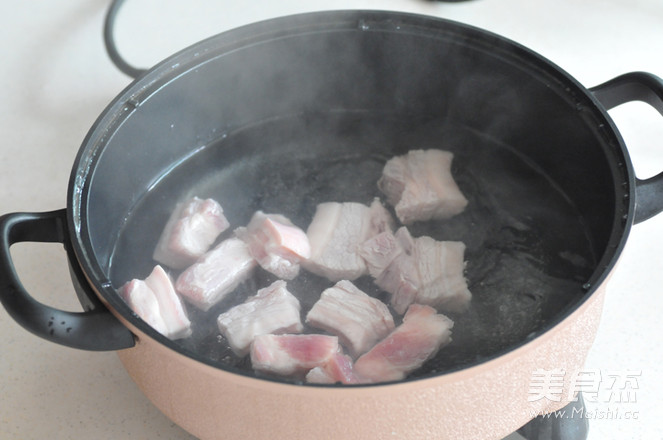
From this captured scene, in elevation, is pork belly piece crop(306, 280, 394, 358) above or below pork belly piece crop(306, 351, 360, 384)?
above

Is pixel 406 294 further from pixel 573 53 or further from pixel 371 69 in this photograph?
pixel 573 53

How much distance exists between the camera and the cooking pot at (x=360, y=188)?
2.95ft

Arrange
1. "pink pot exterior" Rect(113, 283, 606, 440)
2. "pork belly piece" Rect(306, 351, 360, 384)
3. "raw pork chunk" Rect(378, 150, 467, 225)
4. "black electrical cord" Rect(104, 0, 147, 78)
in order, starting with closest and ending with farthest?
"pink pot exterior" Rect(113, 283, 606, 440), "pork belly piece" Rect(306, 351, 360, 384), "raw pork chunk" Rect(378, 150, 467, 225), "black electrical cord" Rect(104, 0, 147, 78)

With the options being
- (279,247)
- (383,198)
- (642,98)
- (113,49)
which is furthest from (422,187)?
(113,49)

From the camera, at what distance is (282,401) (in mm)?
864

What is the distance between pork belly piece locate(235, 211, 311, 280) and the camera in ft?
4.08

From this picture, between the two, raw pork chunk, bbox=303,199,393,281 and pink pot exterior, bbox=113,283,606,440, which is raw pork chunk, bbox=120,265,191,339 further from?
raw pork chunk, bbox=303,199,393,281

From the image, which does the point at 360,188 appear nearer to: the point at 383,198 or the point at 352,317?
the point at 383,198

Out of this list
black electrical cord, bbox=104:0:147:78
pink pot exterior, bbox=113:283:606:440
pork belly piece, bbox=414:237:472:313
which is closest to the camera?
pink pot exterior, bbox=113:283:606:440

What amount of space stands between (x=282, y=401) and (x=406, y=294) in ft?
1.31

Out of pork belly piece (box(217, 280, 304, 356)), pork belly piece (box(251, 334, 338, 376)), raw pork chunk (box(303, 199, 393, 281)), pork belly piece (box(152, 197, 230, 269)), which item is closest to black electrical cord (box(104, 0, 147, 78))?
pork belly piece (box(152, 197, 230, 269))

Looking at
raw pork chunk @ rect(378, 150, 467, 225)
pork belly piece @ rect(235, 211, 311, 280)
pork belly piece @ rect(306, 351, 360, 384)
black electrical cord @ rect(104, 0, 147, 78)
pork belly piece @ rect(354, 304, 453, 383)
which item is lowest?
pork belly piece @ rect(306, 351, 360, 384)

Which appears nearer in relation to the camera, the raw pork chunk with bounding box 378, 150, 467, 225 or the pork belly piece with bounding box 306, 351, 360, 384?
the pork belly piece with bounding box 306, 351, 360, 384

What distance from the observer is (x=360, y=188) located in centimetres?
144
